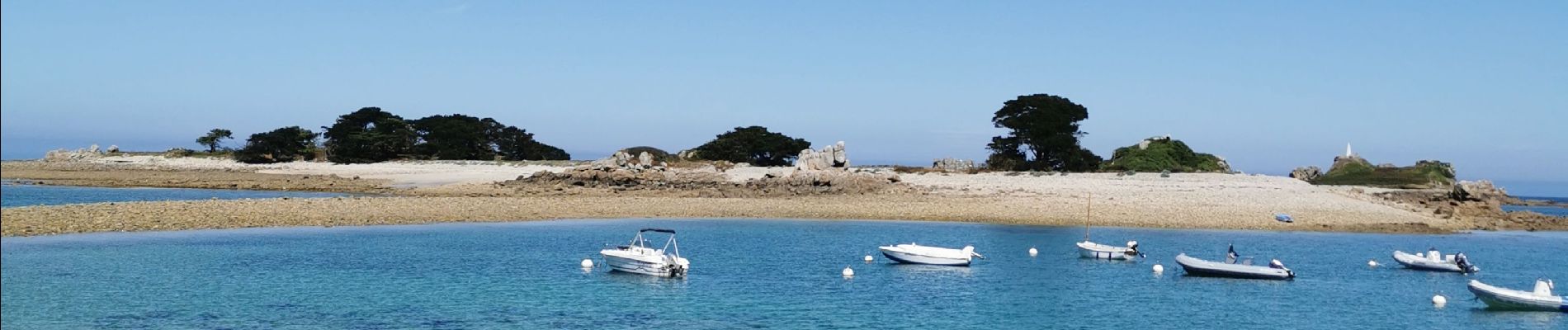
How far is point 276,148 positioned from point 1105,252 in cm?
7670

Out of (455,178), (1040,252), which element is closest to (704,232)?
(1040,252)

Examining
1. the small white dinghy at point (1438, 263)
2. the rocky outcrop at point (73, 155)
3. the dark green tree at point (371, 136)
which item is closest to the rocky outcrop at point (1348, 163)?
the small white dinghy at point (1438, 263)

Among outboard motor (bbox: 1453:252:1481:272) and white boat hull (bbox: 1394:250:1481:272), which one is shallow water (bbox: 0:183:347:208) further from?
outboard motor (bbox: 1453:252:1481:272)

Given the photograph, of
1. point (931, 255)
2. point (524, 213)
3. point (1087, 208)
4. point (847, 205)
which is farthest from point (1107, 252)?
point (524, 213)

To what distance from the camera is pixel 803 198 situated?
185ft

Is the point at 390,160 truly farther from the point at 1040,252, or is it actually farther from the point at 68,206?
the point at 1040,252

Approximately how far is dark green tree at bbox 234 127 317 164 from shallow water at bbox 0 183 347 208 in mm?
28559

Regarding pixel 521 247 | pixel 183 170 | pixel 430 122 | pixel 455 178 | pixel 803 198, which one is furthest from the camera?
pixel 430 122

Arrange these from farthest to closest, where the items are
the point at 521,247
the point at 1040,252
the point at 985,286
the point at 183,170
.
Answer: the point at 183,170 → the point at 1040,252 → the point at 521,247 → the point at 985,286

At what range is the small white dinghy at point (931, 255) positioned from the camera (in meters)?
32.7

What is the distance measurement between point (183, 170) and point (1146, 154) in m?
66.8

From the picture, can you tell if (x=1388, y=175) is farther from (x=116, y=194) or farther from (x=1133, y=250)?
(x=116, y=194)


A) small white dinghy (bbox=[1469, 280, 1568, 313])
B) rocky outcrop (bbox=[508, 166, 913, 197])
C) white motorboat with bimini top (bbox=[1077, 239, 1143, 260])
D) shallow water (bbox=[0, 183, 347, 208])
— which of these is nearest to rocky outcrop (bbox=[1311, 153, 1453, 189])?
rocky outcrop (bbox=[508, 166, 913, 197])

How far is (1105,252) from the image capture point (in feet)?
116
